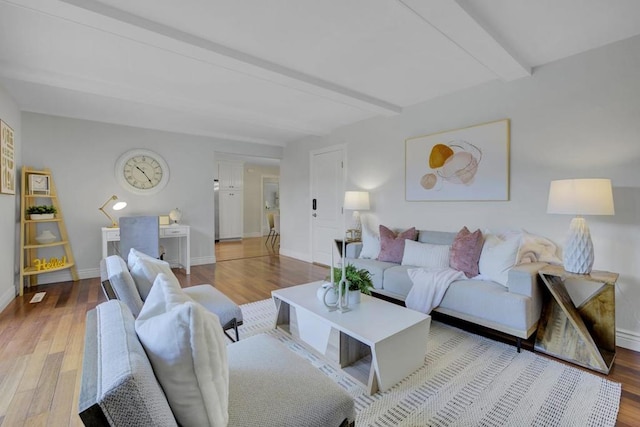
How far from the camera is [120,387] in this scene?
0.65m

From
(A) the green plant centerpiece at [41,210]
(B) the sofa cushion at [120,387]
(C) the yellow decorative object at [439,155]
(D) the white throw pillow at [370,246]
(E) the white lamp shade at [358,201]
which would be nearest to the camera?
(B) the sofa cushion at [120,387]

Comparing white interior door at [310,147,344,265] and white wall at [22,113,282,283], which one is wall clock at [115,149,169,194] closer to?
white wall at [22,113,282,283]

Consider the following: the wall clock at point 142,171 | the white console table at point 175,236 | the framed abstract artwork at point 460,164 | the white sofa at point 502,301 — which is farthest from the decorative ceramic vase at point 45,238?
the framed abstract artwork at point 460,164

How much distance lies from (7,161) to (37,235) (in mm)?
1187

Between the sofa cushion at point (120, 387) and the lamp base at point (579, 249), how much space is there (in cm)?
266

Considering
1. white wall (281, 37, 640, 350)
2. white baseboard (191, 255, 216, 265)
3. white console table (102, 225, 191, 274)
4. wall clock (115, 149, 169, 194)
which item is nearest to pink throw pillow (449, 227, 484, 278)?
white wall (281, 37, 640, 350)

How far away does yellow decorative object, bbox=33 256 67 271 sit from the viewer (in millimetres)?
3793

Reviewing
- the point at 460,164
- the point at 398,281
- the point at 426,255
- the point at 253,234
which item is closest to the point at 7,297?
the point at 398,281

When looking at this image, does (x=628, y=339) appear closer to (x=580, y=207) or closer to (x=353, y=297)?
(x=580, y=207)

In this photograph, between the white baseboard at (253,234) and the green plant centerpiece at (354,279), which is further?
the white baseboard at (253,234)

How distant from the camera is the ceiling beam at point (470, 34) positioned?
180cm

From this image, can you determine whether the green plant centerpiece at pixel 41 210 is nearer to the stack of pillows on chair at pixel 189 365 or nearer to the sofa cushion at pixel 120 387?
the sofa cushion at pixel 120 387

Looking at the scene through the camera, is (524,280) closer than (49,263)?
Yes

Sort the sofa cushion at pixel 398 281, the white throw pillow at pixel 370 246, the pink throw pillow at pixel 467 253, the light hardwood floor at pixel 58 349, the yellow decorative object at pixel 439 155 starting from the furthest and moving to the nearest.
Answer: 1. the white throw pillow at pixel 370 246
2. the yellow decorative object at pixel 439 155
3. the sofa cushion at pixel 398 281
4. the pink throw pillow at pixel 467 253
5. the light hardwood floor at pixel 58 349
